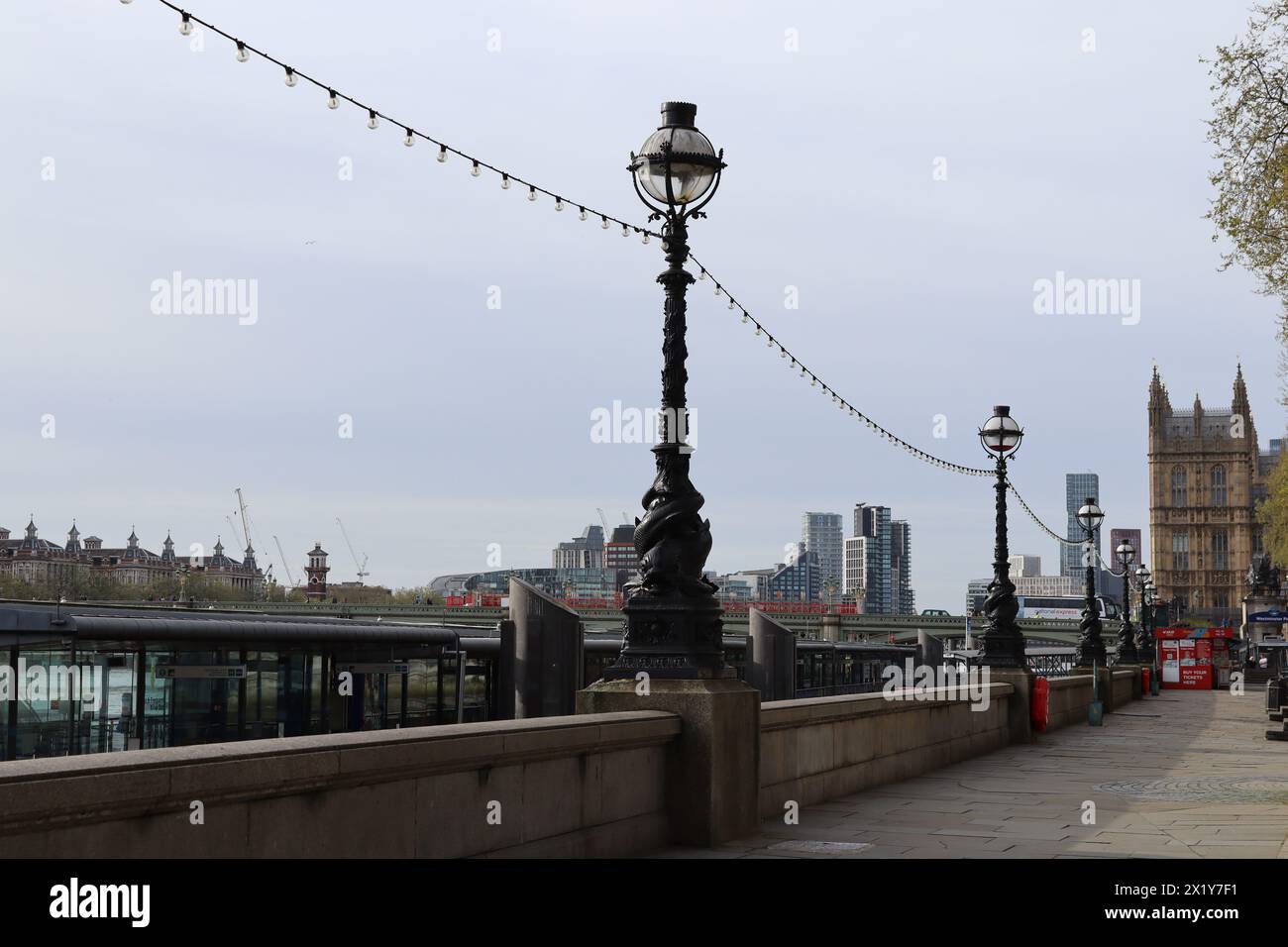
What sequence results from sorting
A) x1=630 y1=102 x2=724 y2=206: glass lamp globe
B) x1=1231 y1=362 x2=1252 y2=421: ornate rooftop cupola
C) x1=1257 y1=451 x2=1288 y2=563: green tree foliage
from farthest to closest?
x1=1231 y1=362 x2=1252 y2=421: ornate rooftop cupola, x1=1257 y1=451 x2=1288 y2=563: green tree foliage, x1=630 y1=102 x2=724 y2=206: glass lamp globe

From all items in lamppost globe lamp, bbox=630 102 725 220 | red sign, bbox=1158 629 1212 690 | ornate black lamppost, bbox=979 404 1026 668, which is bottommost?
red sign, bbox=1158 629 1212 690

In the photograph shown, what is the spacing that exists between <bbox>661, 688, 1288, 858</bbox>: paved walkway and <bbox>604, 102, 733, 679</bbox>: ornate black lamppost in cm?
147

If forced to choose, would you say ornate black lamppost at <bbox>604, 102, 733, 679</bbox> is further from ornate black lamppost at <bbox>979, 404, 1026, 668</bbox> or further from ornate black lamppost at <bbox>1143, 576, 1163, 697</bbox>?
ornate black lamppost at <bbox>1143, 576, 1163, 697</bbox>

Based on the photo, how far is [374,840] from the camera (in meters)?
6.91

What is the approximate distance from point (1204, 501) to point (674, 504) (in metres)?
193

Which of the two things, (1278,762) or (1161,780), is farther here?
(1278,762)

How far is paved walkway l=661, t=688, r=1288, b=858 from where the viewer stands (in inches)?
408

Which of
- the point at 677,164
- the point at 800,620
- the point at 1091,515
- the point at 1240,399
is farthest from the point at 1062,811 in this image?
the point at 1240,399

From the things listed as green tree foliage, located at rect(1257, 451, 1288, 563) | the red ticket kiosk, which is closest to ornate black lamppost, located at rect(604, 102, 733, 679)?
Result: green tree foliage, located at rect(1257, 451, 1288, 563)

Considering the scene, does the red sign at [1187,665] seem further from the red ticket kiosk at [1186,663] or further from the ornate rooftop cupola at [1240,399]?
the ornate rooftop cupola at [1240,399]

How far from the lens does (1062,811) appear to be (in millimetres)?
13367
